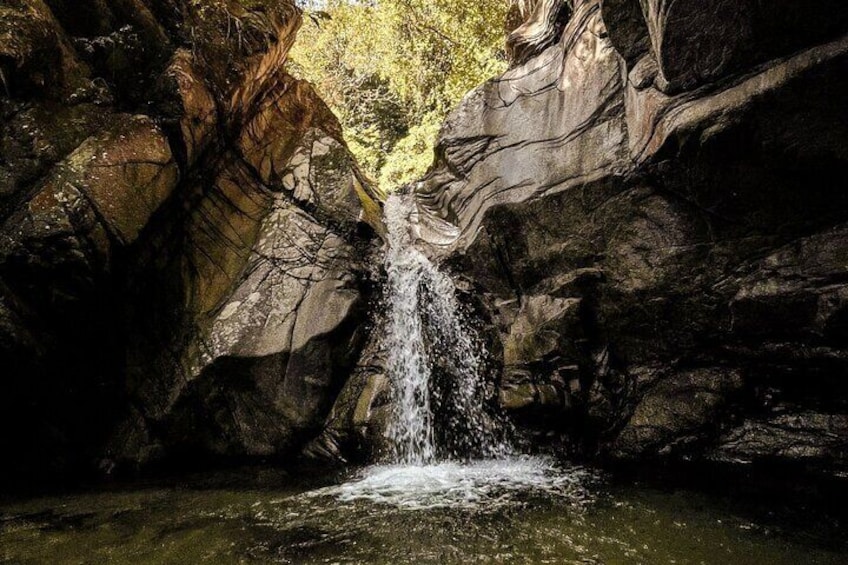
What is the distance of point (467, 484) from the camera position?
17.5 feet

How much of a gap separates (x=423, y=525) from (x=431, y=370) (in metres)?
3.31

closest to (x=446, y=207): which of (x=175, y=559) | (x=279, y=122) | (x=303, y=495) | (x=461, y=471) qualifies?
(x=279, y=122)

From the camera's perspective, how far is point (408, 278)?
27.2ft

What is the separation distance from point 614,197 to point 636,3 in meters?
2.25

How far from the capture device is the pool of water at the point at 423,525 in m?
3.55

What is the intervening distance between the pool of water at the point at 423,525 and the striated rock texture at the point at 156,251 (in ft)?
4.56

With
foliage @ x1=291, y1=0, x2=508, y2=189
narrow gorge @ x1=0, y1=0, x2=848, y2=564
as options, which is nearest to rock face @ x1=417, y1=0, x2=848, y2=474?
narrow gorge @ x1=0, y1=0, x2=848, y2=564

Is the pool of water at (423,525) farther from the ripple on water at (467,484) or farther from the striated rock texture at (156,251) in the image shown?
the striated rock texture at (156,251)

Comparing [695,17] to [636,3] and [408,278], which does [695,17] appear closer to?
[636,3]

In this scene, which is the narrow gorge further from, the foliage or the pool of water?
the foliage

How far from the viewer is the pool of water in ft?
11.7

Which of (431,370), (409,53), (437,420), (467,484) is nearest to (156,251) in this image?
(431,370)

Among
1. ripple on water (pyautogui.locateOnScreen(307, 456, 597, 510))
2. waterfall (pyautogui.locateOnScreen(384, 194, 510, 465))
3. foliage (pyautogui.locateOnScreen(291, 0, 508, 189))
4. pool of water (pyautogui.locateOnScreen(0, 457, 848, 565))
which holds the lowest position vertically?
pool of water (pyautogui.locateOnScreen(0, 457, 848, 565))

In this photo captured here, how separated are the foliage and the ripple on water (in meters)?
9.28
